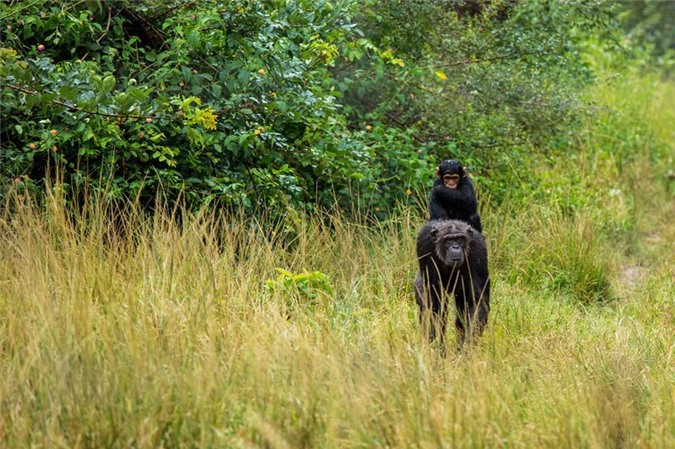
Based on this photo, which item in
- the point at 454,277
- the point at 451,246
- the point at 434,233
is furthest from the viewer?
the point at 454,277

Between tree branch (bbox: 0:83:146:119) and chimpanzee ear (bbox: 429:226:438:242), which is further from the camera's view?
tree branch (bbox: 0:83:146:119)

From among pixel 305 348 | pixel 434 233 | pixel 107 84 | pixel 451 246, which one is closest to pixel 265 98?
pixel 107 84

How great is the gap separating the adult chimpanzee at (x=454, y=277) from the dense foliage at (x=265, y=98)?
5.36ft

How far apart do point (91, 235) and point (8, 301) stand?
873 mm

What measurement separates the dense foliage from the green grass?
15.3 inches

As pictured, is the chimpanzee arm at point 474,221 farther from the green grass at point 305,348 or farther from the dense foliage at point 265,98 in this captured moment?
the dense foliage at point 265,98

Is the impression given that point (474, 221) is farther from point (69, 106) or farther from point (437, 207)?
point (69, 106)

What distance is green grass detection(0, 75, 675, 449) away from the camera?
14.1 ft

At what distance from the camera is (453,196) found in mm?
6484

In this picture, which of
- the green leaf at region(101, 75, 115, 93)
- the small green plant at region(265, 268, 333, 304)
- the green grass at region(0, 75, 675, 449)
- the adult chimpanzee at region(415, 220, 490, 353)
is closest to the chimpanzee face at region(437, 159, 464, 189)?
the adult chimpanzee at region(415, 220, 490, 353)

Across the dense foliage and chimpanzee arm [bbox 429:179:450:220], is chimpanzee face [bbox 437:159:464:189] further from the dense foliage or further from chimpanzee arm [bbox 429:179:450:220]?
the dense foliage

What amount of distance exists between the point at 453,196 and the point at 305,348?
1967 millimetres

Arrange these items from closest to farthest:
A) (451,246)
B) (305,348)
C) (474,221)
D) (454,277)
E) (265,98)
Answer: (305,348) → (451,246) → (454,277) → (474,221) → (265,98)

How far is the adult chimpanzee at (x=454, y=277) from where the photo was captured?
585 cm
